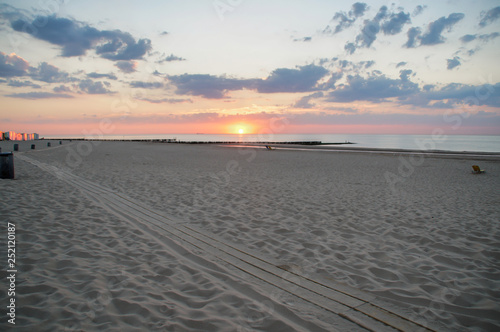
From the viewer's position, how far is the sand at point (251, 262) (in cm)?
325

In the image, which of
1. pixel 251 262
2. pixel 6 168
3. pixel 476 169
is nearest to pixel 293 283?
pixel 251 262

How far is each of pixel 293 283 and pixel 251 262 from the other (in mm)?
906

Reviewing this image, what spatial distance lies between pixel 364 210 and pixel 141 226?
606cm

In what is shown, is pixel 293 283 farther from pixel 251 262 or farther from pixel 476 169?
pixel 476 169

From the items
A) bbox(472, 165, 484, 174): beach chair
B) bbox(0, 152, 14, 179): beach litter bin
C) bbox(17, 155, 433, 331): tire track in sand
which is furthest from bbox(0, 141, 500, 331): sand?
bbox(472, 165, 484, 174): beach chair

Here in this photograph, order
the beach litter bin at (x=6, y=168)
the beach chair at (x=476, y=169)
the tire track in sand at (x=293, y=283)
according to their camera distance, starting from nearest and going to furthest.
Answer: the tire track in sand at (x=293, y=283) < the beach litter bin at (x=6, y=168) < the beach chair at (x=476, y=169)

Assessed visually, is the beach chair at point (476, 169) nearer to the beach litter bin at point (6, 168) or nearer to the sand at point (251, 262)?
the sand at point (251, 262)

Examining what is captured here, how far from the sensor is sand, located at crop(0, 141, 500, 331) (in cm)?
325

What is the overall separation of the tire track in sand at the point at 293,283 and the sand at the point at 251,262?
0.02 metres

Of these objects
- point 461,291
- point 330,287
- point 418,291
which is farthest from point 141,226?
point 461,291

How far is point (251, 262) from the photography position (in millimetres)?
4699

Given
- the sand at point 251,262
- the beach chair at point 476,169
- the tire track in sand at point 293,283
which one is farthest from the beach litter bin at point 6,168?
the beach chair at point 476,169

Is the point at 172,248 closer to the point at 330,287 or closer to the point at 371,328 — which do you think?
the point at 330,287

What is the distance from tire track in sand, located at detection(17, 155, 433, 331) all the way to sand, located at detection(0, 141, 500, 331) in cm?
2
